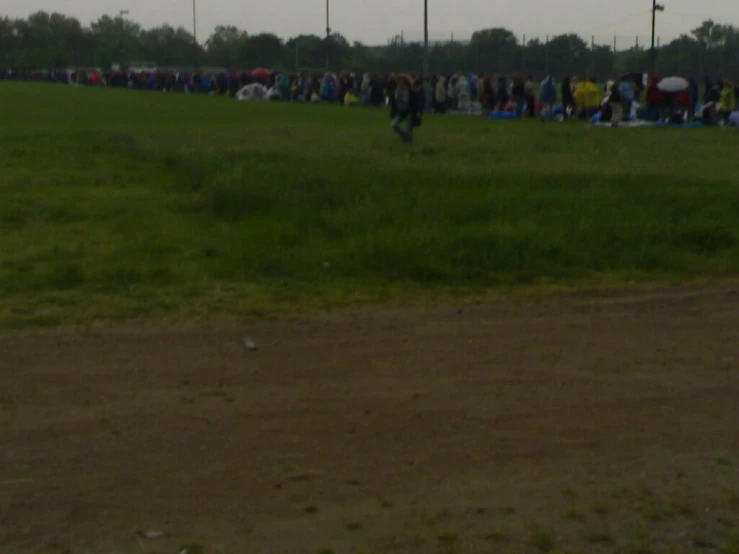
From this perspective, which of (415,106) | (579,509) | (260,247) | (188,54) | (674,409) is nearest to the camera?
(579,509)

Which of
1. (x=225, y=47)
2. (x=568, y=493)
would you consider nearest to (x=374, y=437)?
(x=568, y=493)

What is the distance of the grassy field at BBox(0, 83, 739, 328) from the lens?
32.5 feet

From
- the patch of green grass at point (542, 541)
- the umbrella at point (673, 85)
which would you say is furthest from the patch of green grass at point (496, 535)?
the umbrella at point (673, 85)

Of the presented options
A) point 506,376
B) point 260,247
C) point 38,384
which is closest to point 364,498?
point 506,376

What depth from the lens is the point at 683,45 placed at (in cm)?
4931

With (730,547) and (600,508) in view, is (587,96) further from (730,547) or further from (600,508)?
(730,547)

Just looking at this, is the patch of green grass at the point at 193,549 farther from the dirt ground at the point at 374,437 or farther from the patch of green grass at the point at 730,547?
the patch of green grass at the point at 730,547

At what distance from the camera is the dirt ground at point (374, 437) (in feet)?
16.6

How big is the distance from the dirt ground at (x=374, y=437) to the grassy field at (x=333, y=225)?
4.40 ft

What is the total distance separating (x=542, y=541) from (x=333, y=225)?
758 cm

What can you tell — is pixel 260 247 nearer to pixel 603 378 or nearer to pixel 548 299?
pixel 548 299

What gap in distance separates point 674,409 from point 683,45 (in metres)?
45.3

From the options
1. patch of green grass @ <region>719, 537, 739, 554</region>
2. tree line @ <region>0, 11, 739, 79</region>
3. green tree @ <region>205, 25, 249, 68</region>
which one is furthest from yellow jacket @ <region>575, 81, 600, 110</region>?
green tree @ <region>205, 25, 249, 68</region>

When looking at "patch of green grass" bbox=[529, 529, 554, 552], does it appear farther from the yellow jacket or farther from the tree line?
the tree line
